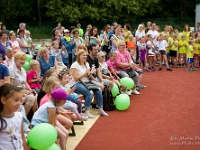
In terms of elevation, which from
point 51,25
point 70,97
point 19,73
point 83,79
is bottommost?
point 70,97

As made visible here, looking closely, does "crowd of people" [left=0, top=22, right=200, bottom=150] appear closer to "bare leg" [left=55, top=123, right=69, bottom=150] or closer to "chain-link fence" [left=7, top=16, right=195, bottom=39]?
"bare leg" [left=55, top=123, right=69, bottom=150]

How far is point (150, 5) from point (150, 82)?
27.3m

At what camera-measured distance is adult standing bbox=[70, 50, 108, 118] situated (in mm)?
7047

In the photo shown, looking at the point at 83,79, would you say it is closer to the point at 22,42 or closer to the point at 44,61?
the point at 44,61

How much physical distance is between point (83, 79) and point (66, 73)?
3.91 feet

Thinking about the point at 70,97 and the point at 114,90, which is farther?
the point at 114,90

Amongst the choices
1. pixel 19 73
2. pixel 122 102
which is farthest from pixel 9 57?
pixel 122 102

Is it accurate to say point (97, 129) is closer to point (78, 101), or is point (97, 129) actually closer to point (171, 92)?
point (78, 101)

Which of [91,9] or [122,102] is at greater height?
[91,9]

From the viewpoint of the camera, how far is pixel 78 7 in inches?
1249

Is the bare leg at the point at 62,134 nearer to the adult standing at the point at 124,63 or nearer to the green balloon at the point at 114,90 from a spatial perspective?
the green balloon at the point at 114,90

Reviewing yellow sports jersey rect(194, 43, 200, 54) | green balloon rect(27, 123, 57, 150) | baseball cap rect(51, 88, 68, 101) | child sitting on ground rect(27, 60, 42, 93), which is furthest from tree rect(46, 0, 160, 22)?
green balloon rect(27, 123, 57, 150)

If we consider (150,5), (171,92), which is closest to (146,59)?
(171,92)

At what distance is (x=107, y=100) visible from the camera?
7.65 metres
